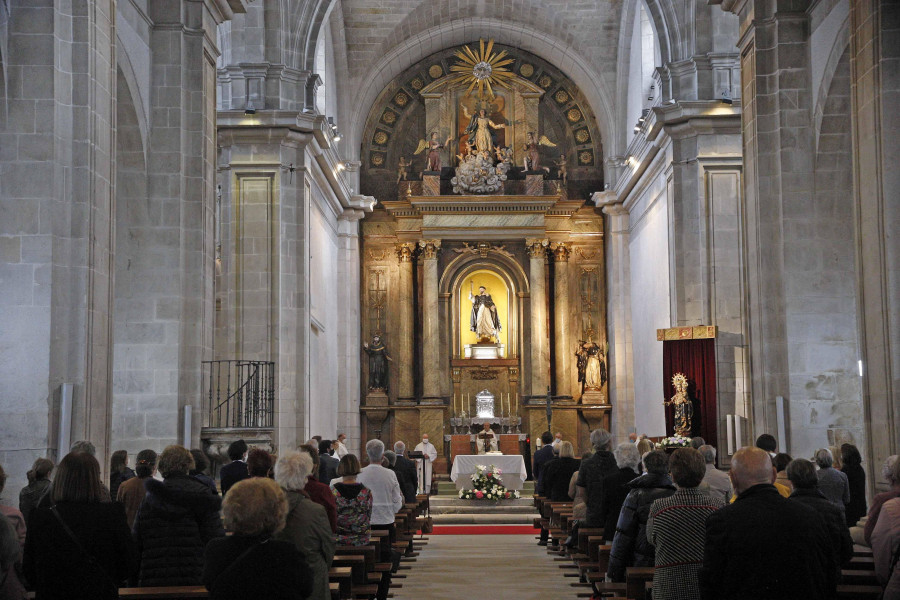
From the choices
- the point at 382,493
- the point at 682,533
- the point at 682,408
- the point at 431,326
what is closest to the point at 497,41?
the point at 431,326

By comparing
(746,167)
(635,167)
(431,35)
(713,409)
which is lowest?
(713,409)

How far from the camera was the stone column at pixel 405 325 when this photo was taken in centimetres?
2661

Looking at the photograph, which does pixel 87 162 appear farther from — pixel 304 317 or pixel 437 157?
pixel 437 157

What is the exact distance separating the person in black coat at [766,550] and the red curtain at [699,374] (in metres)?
12.9

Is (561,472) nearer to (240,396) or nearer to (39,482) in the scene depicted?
(240,396)

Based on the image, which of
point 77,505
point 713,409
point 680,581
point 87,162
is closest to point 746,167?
point 713,409

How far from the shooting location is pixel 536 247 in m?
26.5

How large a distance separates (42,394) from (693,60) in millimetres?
13330

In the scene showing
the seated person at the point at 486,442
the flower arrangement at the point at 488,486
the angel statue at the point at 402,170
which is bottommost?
the flower arrangement at the point at 488,486

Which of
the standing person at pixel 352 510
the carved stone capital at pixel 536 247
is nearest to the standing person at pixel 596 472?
the standing person at pixel 352 510

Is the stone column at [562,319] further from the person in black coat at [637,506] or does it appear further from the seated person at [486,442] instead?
the person in black coat at [637,506]

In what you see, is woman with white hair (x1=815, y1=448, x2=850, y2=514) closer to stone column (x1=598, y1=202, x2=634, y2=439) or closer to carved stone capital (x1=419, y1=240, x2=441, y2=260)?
stone column (x1=598, y1=202, x2=634, y2=439)

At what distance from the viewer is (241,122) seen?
1880cm

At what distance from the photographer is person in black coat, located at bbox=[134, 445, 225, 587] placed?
6.03m
